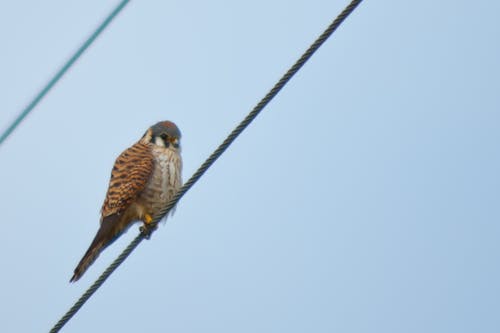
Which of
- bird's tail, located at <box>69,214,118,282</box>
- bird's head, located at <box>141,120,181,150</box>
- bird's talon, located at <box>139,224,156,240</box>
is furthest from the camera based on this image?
bird's head, located at <box>141,120,181,150</box>

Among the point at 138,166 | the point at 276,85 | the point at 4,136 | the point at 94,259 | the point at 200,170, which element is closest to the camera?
the point at 276,85

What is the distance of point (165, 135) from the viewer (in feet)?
21.5

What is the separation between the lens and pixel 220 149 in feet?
13.5

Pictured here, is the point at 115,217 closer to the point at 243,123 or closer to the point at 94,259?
the point at 94,259

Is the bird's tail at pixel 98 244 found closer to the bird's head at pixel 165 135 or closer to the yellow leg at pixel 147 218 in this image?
the yellow leg at pixel 147 218

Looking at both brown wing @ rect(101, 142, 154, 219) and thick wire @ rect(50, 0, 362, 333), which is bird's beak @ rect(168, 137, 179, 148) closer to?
brown wing @ rect(101, 142, 154, 219)

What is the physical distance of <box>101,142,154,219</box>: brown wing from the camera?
20.0 ft

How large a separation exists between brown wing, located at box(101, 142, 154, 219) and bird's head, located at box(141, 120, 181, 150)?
0.51 ft

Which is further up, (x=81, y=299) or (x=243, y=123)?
(x=243, y=123)

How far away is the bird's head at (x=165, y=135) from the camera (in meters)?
6.52

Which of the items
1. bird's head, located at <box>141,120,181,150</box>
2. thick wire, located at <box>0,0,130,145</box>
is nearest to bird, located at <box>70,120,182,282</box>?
bird's head, located at <box>141,120,181,150</box>

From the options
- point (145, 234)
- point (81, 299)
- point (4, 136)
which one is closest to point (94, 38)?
point (4, 136)

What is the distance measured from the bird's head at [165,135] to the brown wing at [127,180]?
15cm

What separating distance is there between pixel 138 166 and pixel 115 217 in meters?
0.39
